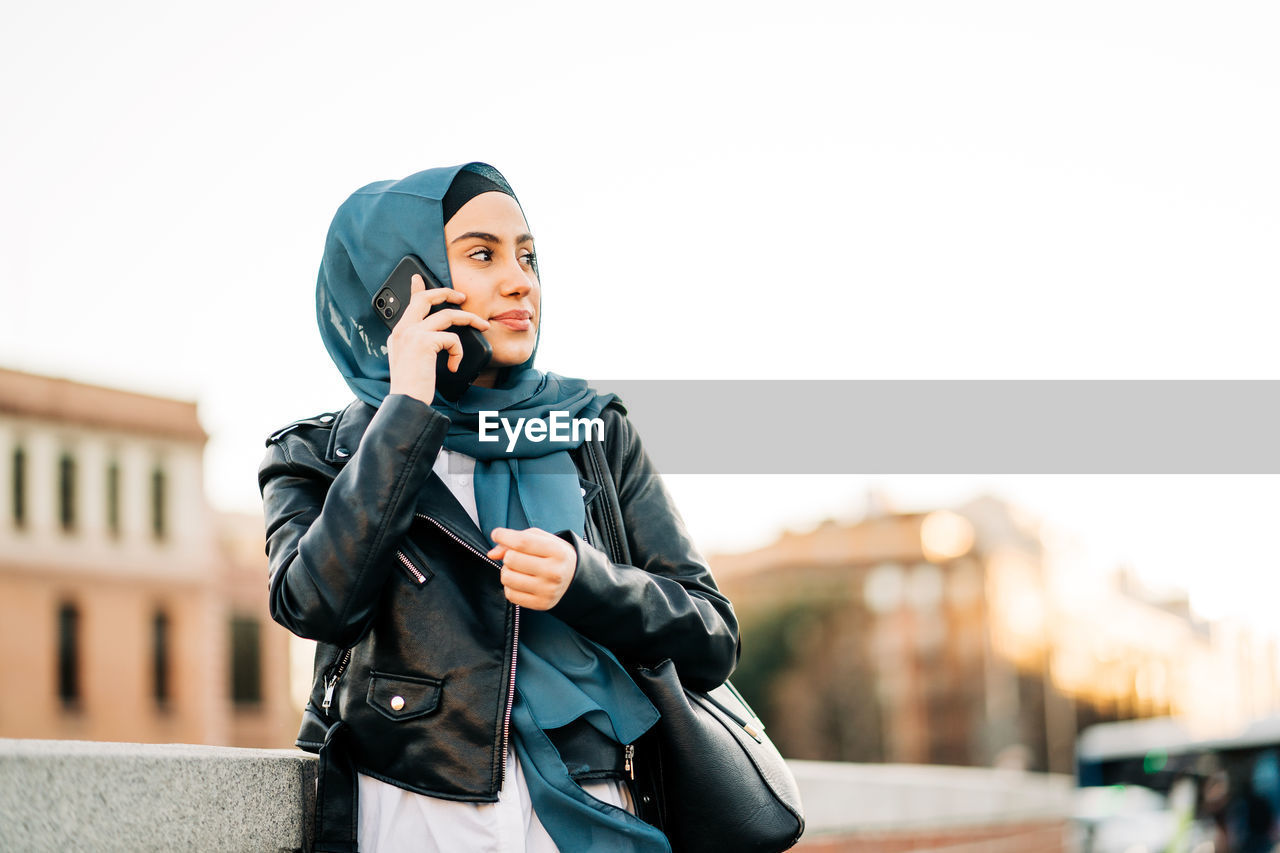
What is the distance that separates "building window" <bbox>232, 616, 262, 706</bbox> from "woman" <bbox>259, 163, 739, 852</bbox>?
46.1m

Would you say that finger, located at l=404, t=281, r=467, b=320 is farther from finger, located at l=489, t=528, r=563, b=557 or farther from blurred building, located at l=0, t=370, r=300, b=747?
blurred building, located at l=0, t=370, r=300, b=747

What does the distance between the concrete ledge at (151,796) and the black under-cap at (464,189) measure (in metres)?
1.06

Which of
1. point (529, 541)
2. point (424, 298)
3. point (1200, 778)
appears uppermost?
point (424, 298)

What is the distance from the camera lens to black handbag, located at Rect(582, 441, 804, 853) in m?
2.41

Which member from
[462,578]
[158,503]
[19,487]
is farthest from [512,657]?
[158,503]

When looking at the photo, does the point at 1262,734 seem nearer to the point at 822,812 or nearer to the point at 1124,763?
the point at 1124,763

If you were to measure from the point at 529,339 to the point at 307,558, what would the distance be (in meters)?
0.63

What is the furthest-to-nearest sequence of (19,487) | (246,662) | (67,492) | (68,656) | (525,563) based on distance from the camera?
(246,662) → (67,492) → (68,656) → (19,487) → (525,563)

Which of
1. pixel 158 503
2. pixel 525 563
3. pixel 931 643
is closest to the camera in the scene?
pixel 525 563

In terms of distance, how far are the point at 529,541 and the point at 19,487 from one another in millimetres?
41178

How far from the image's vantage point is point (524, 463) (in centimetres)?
→ 253

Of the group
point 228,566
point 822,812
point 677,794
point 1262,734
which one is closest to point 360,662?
point 677,794

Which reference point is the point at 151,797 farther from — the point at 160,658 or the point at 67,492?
the point at 160,658
